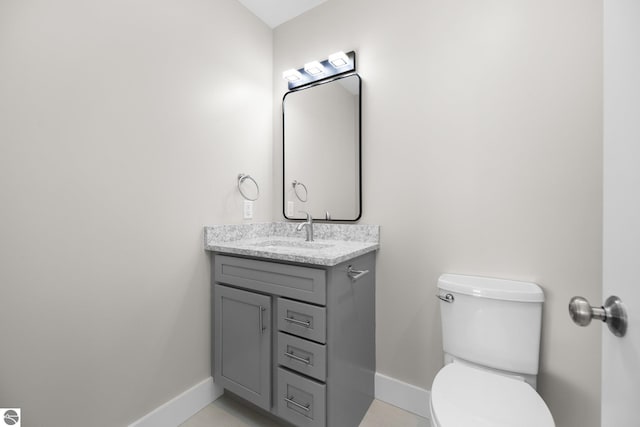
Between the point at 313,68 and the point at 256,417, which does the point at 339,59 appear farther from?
the point at 256,417

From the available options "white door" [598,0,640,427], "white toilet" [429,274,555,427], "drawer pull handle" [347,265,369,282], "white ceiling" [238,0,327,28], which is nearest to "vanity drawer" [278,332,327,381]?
"drawer pull handle" [347,265,369,282]

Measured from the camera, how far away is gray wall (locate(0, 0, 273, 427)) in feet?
3.18

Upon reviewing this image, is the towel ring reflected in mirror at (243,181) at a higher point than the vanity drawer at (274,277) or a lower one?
higher

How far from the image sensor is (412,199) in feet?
4.90

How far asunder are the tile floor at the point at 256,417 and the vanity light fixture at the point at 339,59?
2064 mm

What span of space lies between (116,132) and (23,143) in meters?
0.30

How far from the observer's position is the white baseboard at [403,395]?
1.44 metres

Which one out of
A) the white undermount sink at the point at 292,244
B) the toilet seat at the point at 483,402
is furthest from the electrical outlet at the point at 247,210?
the toilet seat at the point at 483,402

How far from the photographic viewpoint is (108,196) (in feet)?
3.85

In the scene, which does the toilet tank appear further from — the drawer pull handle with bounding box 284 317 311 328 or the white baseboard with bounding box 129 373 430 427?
the drawer pull handle with bounding box 284 317 311 328

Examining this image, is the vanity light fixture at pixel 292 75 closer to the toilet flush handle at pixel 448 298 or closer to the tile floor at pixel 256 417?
the toilet flush handle at pixel 448 298

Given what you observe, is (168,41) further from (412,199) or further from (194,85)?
(412,199)

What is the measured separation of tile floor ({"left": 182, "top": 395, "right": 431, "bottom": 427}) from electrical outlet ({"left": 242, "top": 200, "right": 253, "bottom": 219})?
3.68ft

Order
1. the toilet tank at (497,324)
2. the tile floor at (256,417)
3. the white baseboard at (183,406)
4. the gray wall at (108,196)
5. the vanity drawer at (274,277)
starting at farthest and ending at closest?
the tile floor at (256,417)
the white baseboard at (183,406)
the vanity drawer at (274,277)
the toilet tank at (497,324)
the gray wall at (108,196)
